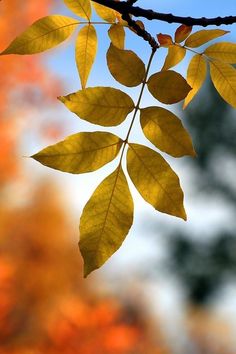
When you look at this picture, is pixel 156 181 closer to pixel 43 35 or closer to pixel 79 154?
pixel 79 154

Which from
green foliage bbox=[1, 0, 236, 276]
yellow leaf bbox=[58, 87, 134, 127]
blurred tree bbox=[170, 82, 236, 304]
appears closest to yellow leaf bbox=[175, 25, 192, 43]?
green foliage bbox=[1, 0, 236, 276]

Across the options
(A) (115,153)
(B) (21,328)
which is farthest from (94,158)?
(B) (21,328)

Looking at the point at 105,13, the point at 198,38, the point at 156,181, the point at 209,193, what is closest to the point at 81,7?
the point at 105,13

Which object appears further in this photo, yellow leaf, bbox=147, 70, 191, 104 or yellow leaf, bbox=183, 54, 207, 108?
yellow leaf, bbox=183, 54, 207, 108

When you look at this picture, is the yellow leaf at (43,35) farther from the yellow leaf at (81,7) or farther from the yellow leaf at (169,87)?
the yellow leaf at (169,87)

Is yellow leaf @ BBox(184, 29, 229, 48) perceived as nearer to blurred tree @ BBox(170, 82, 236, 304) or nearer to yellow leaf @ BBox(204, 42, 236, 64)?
yellow leaf @ BBox(204, 42, 236, 64)

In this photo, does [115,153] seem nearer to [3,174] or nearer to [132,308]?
[3,174]
